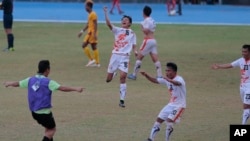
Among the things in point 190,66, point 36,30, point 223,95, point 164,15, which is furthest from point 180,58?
point 164,15

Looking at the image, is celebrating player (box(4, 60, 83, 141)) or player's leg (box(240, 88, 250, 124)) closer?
celebrating player (box(4, 60, 83, 141))

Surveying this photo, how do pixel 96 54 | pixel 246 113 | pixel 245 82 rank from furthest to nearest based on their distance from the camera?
1. pixel 96 54
2. pixel 245 82
3. pixel 246 113

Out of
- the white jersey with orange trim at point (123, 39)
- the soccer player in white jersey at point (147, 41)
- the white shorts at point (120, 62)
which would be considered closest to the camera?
the white shorts at point (120, 62)

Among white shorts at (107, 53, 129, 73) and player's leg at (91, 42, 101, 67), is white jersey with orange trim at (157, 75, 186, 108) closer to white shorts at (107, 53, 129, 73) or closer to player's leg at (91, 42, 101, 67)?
white shorts at (107, 53, 129, 73)

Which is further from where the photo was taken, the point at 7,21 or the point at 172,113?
the point at 7,21

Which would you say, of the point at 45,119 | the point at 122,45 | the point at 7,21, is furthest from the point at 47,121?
the point at 7,21

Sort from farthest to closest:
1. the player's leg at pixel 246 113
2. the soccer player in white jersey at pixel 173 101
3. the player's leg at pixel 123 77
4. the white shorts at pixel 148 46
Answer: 1. the white shorts at pixel 148 46
2. the player's leg at pixel 123 77
3. the player's leg at pixel 246 113
4. the soccer player in white jersey at pixel 173 101

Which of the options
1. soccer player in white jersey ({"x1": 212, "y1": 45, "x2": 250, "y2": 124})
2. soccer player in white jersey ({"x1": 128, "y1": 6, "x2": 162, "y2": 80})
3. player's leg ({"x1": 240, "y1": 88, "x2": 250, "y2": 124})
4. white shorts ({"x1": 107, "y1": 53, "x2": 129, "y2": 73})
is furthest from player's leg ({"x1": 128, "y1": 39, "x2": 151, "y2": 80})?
player's leg ({"x1": 240, "y1": 88, "x2": 250, "y2": 124})

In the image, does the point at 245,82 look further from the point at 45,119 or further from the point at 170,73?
the point at 45,119

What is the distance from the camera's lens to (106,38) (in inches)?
1292

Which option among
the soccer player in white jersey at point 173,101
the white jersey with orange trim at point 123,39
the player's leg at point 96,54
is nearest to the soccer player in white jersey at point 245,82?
the soccer player in white jersey at point 173,101

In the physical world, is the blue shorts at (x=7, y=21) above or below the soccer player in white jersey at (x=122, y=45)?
above

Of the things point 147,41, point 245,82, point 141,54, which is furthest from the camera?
point 141,54

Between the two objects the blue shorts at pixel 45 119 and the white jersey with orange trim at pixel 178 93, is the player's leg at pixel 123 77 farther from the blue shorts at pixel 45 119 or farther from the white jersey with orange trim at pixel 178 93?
the blue shorts at pixel 45 119
